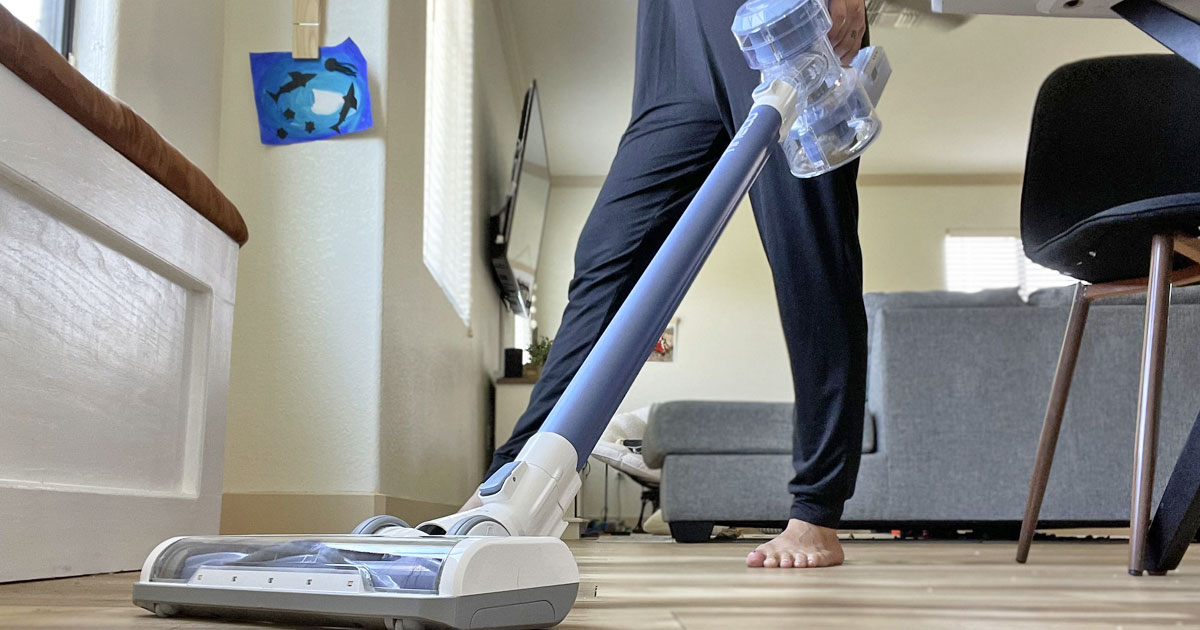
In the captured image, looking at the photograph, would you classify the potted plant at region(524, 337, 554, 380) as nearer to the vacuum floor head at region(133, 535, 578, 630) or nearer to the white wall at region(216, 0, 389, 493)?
the white wall at region(216, 0, 389, 493)

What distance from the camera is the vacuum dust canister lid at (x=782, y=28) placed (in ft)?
3.41

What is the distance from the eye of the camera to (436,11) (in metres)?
3.13

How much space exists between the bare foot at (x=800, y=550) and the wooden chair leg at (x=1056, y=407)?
13.2 inches

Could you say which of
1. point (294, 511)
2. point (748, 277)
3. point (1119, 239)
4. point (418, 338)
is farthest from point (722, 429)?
point (748, 277)

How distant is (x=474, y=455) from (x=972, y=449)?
2000mm

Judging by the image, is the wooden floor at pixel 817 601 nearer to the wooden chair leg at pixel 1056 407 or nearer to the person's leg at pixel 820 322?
the person's leg at pixel 820 322

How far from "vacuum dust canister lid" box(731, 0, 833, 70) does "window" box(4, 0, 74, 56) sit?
1.06m

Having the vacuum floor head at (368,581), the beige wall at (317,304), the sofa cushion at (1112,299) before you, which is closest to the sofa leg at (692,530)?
the beige wall at (317,304)

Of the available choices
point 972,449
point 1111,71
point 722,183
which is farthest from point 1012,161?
point 722,183

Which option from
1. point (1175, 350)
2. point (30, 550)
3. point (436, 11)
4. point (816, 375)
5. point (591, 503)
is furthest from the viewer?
point (591, 503)

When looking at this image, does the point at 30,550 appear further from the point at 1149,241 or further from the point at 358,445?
the point at 1149,241

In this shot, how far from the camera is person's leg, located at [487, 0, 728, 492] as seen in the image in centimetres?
149

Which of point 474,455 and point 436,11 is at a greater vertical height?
point 436,11

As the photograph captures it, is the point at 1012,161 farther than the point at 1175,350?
Yes
